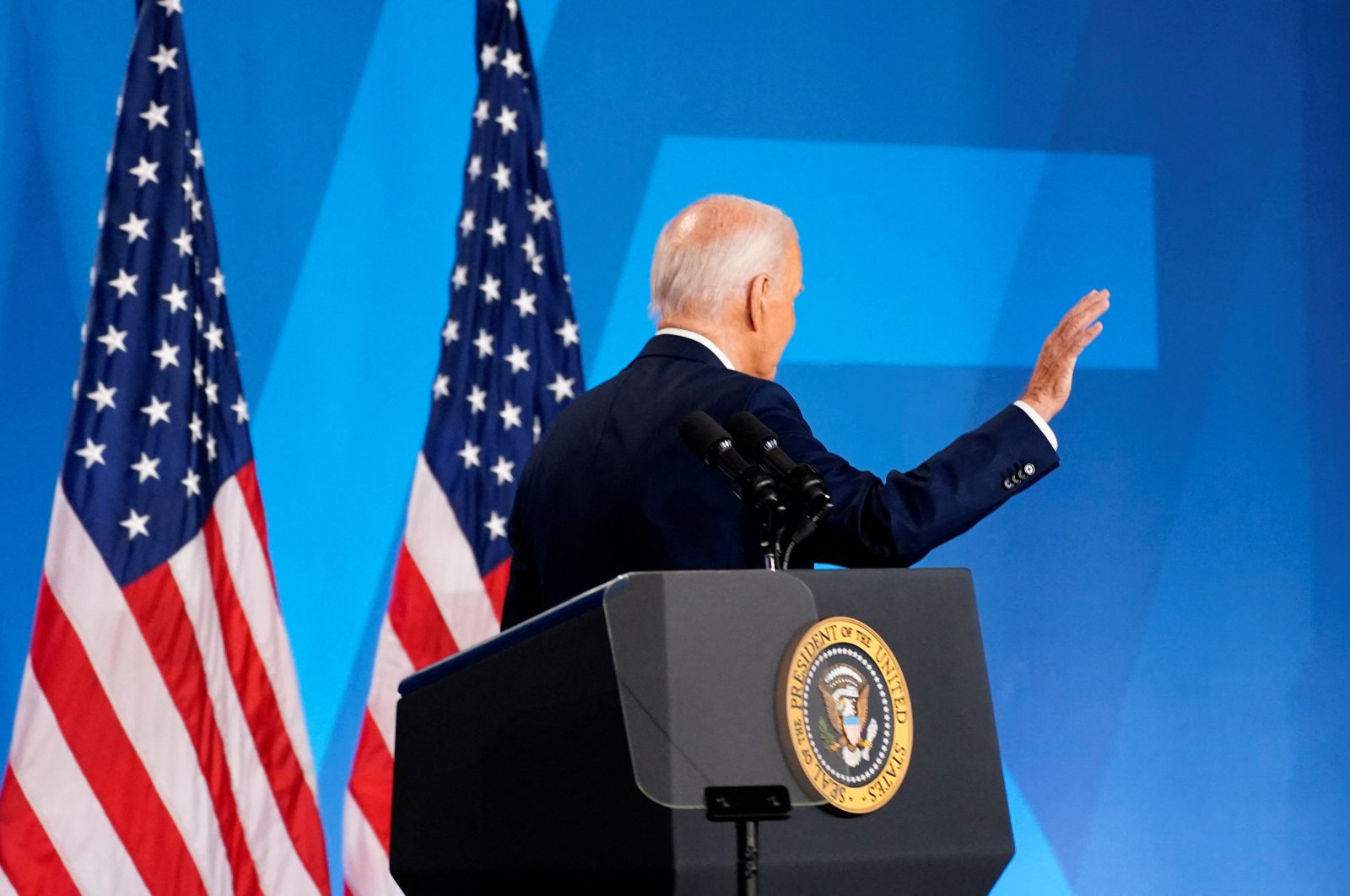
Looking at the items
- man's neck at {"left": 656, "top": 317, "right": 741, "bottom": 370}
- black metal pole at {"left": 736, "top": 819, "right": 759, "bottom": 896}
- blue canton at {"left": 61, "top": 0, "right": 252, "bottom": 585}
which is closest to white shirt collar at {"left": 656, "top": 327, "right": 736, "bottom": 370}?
man's neck at {"left": 656, "top": 317, "right": 741, "bottom": 370}

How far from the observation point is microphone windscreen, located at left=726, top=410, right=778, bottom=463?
5.19 feet

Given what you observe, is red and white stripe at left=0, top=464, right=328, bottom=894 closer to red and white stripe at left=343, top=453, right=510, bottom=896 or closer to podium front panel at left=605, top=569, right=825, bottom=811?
red and white stripe at left=343, top=453, right=510, bottom=896

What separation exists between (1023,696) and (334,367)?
201 cm

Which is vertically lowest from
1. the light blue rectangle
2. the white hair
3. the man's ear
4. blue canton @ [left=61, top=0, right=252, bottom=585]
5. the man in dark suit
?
the man in dark suit

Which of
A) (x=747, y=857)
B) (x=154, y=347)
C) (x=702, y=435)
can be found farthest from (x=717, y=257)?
(x=154, y=347)

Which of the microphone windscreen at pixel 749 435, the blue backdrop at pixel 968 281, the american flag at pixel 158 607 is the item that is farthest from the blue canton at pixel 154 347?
the microphone windscreen at pixel 749 435

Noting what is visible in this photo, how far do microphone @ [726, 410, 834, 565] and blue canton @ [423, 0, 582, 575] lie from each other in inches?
84.8

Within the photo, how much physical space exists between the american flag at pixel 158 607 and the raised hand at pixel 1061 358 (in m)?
2.10

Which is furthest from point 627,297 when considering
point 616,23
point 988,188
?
point 988,188

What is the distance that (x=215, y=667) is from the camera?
11.3ft

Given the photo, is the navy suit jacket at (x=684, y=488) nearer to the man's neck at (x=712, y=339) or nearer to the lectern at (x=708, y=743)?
the man's neck at (x=712, y=339)

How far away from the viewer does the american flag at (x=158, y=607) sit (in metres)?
3.26

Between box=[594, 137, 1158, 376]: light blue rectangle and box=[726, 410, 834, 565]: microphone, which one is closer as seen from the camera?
box=[726, 410, 834, 565]: microphone

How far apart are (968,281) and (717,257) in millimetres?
2317
